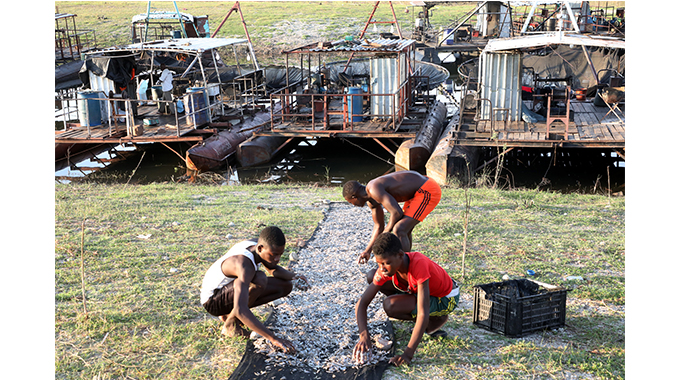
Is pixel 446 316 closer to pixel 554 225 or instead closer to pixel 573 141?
pixel 554 225

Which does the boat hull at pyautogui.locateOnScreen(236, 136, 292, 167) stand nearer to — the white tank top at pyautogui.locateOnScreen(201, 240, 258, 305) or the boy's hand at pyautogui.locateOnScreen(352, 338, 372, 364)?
the white tank top at pyautogui.locateOnScreen(201, 240, 258, 305)

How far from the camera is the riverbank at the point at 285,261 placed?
16.8 ft

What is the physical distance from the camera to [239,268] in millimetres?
5086

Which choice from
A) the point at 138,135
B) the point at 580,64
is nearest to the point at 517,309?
the point at 138,135

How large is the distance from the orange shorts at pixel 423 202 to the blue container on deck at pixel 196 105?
37.5 feet

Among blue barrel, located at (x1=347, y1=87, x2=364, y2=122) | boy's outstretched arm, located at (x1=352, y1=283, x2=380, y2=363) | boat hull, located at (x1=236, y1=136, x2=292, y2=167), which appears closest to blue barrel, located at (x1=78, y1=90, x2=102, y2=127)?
boat hull, located at (x1=236, y1=136, x2=292, y2=167)

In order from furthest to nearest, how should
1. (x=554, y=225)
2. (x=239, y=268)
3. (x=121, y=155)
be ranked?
(x=121, y=155) < (x=554, y=225) < (x=239, y=268)

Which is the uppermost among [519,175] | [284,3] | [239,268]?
[284,3]

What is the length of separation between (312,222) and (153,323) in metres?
4.01

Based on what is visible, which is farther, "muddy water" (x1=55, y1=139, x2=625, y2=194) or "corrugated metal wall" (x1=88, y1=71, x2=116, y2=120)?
"corrugated metal wall" (x1=88, y1=71, x2=116, y2=120)

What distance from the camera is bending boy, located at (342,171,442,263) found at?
6.43m

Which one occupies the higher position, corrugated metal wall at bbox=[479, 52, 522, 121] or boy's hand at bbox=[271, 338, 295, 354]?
corrugated metal wall at bbox=[479, 52, 522, 121]

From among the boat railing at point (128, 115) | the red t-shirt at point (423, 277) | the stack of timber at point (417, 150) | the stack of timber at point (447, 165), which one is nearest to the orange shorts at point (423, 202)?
the red t-shirt at point (423, 277)

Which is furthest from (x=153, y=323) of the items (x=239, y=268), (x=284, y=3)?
(x=284, y=3)
